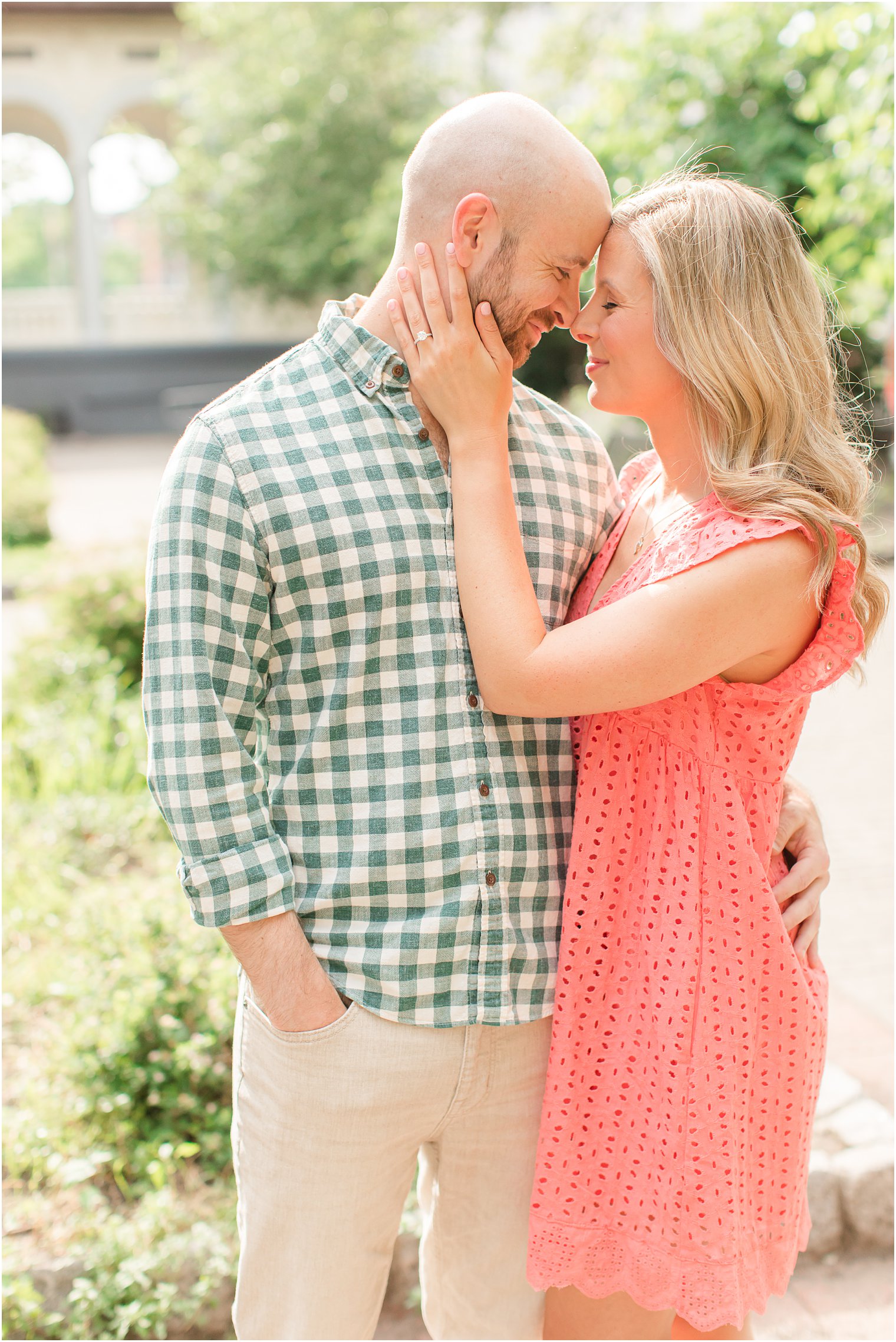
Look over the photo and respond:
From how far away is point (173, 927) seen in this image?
3.47 meters

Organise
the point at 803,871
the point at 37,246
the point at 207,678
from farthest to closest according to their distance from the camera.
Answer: the point at 37,246, the point at 803,871, the point at 207,678

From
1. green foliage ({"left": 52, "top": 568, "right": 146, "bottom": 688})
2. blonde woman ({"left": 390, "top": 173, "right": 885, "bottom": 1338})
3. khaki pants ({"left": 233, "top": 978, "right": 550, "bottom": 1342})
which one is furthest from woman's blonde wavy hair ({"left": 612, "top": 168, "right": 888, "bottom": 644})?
green foliage ({"left": 52, "top": 568, "right": 146, "bottom": 688})

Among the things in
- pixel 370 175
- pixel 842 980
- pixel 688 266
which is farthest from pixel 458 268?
pixel 370 175

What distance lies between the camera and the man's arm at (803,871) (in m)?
2.02

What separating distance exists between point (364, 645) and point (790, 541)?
26.9 inches

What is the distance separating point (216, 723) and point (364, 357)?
0.65m

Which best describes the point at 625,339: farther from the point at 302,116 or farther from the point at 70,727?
the point at 302,116

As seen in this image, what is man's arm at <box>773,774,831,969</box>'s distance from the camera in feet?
6.61

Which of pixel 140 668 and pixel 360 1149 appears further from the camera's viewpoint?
pixel 140 668

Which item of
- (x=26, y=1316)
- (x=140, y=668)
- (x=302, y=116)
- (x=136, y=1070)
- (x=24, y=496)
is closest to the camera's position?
(x=26, y=1316)

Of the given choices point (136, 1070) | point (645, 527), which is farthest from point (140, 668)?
point (645, 527)

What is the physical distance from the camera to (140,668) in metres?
6.57

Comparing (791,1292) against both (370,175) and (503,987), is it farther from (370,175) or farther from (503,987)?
(370,175)

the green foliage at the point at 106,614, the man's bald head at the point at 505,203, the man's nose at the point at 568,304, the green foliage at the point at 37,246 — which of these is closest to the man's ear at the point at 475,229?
the man's bald head at the point at 505,203
